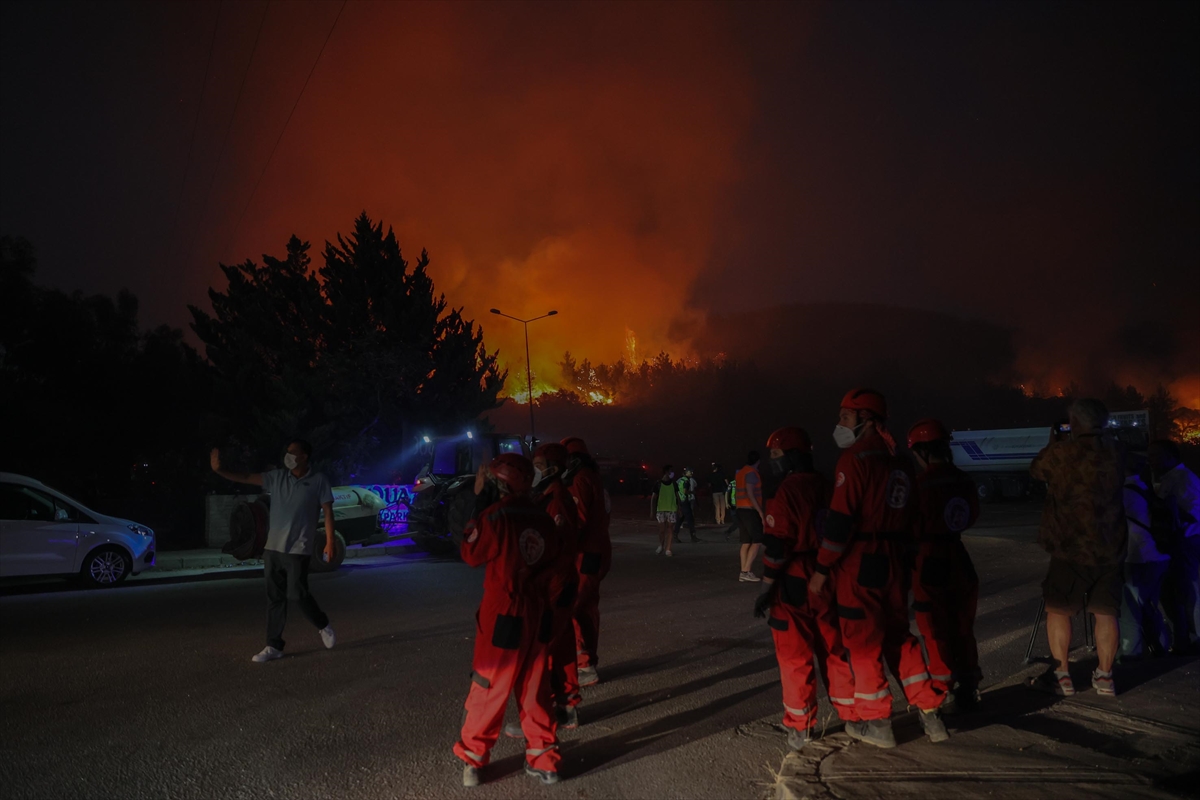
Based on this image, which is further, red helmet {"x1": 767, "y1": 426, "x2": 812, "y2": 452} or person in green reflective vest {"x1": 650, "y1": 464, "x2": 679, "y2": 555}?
person in green reflective vest {"x1": 650, "y1": 464, "x2": 679, "y2": 555}

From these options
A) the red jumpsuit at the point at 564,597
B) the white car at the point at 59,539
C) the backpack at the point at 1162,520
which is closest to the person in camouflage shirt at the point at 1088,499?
the backpack at the point at 1162,520

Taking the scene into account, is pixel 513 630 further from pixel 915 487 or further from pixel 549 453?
pixel 915 487

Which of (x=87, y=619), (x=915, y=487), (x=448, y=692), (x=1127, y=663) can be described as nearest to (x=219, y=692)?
(x=448, y=692)

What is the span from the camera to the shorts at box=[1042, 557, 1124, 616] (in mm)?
5387

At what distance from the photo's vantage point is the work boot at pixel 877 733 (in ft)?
14.7

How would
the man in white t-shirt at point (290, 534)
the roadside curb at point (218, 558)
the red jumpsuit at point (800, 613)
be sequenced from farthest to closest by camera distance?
1. the roadside curb at point (218, 558)
2. the man in white t-shirt at point (290, 534)
3. the red jumpsuit at point (800, 613)

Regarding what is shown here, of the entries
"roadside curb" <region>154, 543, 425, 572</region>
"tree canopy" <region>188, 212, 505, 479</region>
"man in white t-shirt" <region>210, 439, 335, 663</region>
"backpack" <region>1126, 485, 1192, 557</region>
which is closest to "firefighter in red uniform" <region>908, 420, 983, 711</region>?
"backpack" <region>1126, 485, 1192, 557</region>

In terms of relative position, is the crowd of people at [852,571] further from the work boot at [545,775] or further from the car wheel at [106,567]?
the car wheel at [106,567]

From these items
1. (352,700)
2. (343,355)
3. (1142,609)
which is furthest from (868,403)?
(343,355)

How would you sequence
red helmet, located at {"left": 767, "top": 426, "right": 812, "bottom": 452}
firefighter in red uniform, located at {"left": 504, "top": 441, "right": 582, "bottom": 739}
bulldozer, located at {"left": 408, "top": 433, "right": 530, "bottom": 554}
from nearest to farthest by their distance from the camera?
firefighter in red uniform, located at {"left": 504, "top": 441, "right": 582, "bottom": 739} → red helmet, located at {"left": 767, "top": 426, "right": 812, "bottom": 452} → bulldozer, located at {"left": 408, "top": 433, "right": 530, "bottom": 554}

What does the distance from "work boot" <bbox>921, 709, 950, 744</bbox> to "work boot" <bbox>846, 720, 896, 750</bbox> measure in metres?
0.04

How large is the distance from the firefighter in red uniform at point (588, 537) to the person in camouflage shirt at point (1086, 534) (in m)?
2.80

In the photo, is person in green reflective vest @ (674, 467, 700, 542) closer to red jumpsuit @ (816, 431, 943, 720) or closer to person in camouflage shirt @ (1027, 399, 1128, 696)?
person in camouflage shirt @ (1027, 399, 1128, 696)

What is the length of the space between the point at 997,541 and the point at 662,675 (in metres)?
14.6
